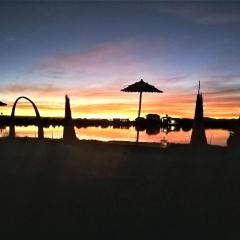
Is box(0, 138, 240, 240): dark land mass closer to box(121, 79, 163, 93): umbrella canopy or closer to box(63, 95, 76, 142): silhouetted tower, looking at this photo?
box(63, 95, 76, 142): silhouetted tower

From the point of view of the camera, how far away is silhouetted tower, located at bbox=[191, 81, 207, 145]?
9734 millimetres

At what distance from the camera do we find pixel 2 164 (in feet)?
25.9

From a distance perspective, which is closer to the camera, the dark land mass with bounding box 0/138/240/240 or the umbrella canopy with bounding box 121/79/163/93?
the dark land mass with bounding box 0/138/240/240

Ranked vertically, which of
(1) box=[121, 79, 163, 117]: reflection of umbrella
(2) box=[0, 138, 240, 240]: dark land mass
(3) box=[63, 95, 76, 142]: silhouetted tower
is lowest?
(2) box=[0, 138, 240, 240]: dark land mass

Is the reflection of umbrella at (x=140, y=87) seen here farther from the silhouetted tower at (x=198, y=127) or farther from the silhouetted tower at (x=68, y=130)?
the silhouetted tower at (x=198, y=127)

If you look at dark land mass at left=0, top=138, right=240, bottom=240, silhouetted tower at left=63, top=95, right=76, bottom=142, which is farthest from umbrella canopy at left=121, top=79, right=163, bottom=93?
dark land mass at left=0, top=138, right=240, bottom=240

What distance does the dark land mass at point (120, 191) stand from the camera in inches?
205

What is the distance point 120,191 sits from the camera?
255 inches

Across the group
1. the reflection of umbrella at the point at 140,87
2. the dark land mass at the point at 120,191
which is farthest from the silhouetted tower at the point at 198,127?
the reflection of umbrella at the point at 140,87

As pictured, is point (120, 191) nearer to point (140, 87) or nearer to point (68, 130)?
point (68, 130)

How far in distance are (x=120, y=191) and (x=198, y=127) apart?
4227 millimetres

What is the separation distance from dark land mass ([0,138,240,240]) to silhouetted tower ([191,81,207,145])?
60 cm

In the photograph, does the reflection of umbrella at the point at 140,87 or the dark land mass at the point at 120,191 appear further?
the reflection of umbrella at the point at 140,87

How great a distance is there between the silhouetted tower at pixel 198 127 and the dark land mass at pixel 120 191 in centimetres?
60
